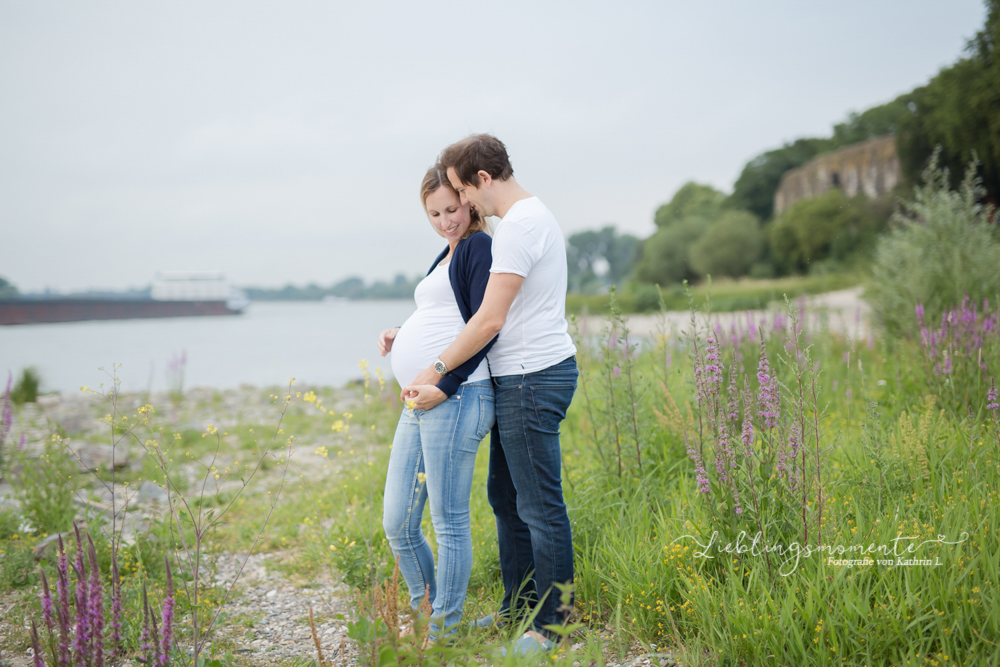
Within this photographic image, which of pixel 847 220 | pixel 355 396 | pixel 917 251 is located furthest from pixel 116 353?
pixel 847 220

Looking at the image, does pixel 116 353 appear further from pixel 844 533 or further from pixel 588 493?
pixel 844 533

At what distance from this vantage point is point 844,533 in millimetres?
2318

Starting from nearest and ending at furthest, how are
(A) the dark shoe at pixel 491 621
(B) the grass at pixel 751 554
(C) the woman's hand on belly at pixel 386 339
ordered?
1. (B) the grass at pixel 751 554
2. (A) the dark shoe at pixel 491 621
3. (C) the woman's hand on belly at pixel 386 339

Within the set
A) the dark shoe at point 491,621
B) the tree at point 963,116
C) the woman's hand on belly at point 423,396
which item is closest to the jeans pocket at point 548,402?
the woman's hand on belly at point 423,396

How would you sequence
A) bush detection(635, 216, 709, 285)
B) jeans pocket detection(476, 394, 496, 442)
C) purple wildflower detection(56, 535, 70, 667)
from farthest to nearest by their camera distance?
bush detection(635, 216, 709, 285)
jeans pocket detection(476, 394, 496, 442)
purple wildflower detection(56, 535, 70, 667)

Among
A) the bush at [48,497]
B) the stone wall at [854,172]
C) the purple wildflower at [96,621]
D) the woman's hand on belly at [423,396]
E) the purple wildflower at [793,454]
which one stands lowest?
the bush at [48,497]

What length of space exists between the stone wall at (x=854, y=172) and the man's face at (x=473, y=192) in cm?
3384

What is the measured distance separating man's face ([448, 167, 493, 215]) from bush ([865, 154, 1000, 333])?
532 centimetres

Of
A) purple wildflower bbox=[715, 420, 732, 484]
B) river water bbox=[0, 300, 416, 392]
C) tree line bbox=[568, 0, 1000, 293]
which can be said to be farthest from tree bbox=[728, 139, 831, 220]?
purple wildflower bbox=[715, 420, 732, 484]

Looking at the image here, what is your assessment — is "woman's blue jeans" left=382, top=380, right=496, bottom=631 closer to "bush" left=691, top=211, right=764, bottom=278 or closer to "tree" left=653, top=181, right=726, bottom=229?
"bush" left=691, top=211, right=764, bottom=278

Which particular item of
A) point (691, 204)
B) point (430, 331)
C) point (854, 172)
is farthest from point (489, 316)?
point (691, 204)

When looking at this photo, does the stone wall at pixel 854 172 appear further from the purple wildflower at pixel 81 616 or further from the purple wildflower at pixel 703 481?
the purple wildflower at pixel 81 616

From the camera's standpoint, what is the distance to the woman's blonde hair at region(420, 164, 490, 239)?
238 cm

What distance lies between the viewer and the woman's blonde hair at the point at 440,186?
7.79 feet
